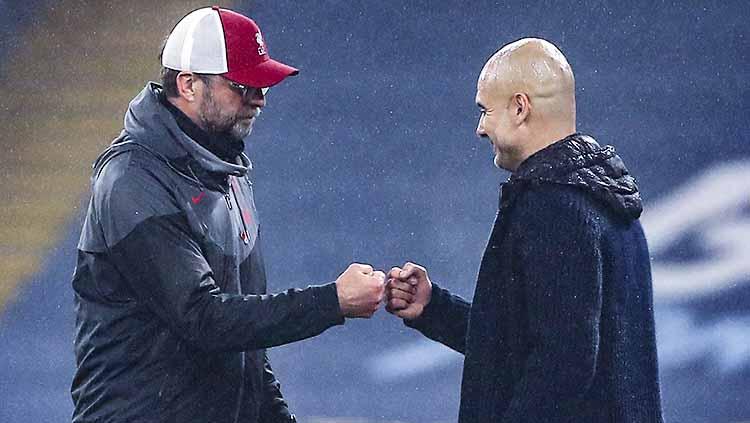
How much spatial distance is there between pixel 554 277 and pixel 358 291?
497 millimetres

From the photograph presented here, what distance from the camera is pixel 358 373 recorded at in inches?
175

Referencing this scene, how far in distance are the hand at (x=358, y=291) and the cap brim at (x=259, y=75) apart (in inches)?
Answer: 16.9

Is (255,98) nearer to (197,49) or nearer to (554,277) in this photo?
(197,49)

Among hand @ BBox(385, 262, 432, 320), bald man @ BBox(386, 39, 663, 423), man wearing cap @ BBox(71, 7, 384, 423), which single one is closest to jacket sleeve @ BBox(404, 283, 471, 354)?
hand @ BBox(385, 262, 432, 320)

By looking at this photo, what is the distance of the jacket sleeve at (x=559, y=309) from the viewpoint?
6.91 feet

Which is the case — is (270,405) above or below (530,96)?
below

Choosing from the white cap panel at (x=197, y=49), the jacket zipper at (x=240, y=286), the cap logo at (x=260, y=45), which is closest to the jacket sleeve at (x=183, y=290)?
the jacket zipper at (x=240, y=286)

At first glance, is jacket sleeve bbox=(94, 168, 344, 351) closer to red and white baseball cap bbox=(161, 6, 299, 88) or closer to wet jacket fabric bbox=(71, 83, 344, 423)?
wet jacket fabric bbox=(71, 83, 344, 423)

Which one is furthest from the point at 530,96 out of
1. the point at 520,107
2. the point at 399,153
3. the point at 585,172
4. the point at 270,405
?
the point at 399,153

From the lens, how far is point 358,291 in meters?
2.50

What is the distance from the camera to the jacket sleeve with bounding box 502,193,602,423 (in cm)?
211

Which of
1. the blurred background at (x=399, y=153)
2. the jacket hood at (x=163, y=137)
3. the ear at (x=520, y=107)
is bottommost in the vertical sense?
the ear at (x=520, y=107)

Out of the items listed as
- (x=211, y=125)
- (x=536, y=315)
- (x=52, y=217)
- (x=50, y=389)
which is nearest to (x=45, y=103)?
(x=52, y=217)

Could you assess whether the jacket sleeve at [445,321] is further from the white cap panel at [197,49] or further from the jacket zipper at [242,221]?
the white cap panel at [197,49]
